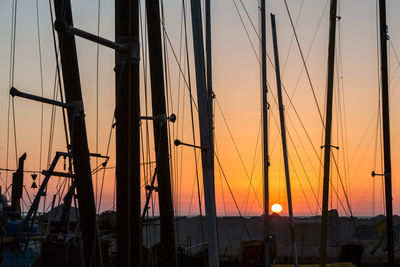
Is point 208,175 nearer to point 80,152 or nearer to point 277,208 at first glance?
point 80,152

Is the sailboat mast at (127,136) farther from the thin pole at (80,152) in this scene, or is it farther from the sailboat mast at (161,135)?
the sailboat mast at (161,135)

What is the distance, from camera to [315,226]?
4097 cm

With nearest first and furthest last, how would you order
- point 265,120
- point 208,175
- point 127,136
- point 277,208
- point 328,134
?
point 127,136 < point 208,175 < point 328,134 < point 265,120 < point 277,208

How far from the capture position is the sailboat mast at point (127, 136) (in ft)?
24.7

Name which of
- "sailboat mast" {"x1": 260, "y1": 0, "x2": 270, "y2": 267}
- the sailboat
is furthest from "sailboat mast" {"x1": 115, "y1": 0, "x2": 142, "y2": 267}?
"sailboat mast" {"x1": 260, "y1": 0, "x2": 270, "y2": 267}

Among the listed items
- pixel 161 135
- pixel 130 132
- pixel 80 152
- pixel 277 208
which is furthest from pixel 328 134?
pixel 277 208

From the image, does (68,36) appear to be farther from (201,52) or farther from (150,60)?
(201,52)

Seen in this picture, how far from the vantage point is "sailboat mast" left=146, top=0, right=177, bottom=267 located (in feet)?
35.2

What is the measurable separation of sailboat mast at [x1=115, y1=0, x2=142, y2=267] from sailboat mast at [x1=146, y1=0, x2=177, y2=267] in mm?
2916

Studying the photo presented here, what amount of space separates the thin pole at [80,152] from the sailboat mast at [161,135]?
185 centimetres

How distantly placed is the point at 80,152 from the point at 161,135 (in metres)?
2.31

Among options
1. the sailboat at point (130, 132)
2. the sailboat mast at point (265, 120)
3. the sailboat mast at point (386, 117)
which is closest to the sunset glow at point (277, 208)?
the sailboat mast at point (265, 120)

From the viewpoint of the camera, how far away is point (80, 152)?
898 centimetres

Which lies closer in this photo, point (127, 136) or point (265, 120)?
point (127, 136)
